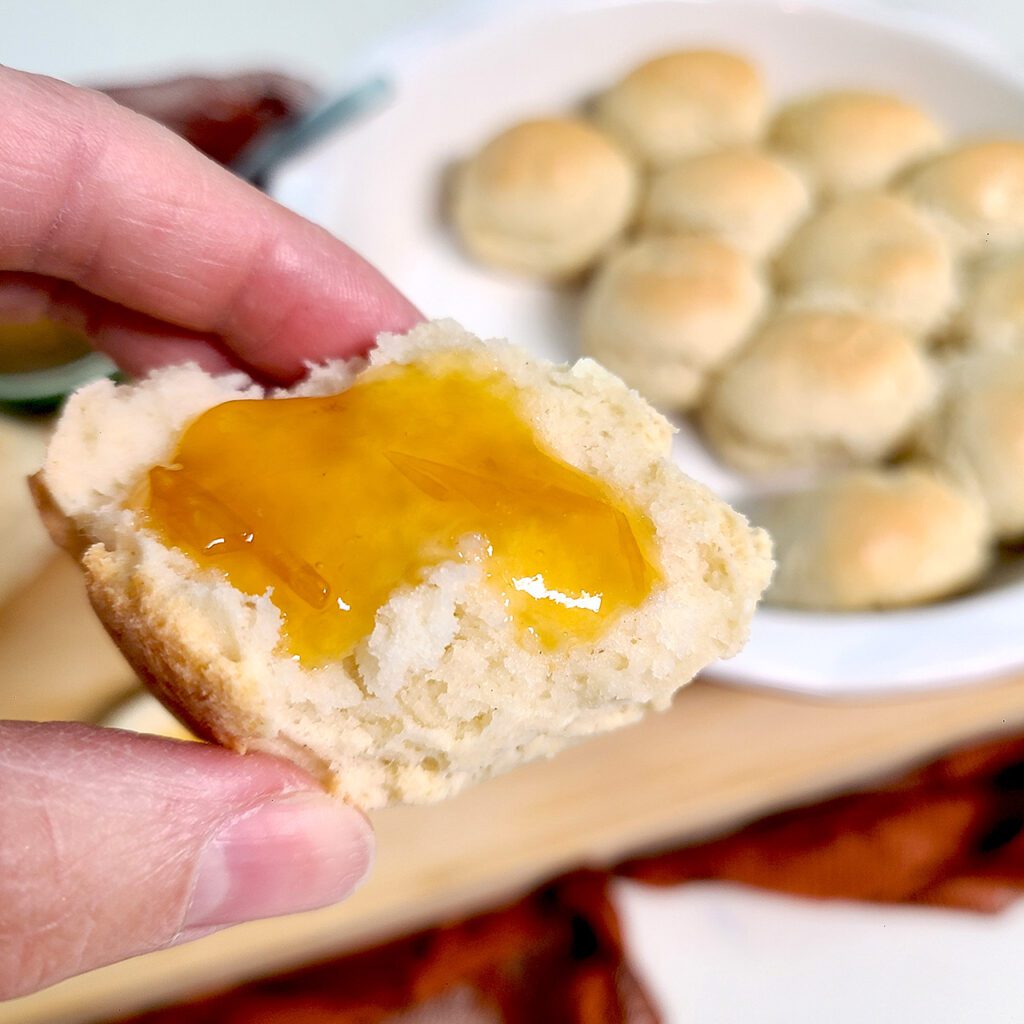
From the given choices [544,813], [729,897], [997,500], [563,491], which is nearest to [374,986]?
[544,813]

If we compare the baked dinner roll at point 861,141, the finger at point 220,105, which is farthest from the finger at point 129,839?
the baked dinner roll at point 861,141

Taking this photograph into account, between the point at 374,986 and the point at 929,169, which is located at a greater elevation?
the point at 929,169

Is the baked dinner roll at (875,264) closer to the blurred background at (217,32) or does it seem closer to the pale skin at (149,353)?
the blurred background at (217,32)

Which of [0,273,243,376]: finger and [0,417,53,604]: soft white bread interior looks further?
[0,417,53,604]: soft white bread interior

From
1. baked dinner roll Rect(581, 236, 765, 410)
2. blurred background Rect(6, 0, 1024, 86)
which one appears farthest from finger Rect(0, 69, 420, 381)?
blurred background Rect(6, 0, 1024, 86)

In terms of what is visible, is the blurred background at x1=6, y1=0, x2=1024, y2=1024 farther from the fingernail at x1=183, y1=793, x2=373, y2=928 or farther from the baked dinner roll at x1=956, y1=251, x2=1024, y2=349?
the baked dinner roll at x1=956, y1=251, x2=1024, y2=349

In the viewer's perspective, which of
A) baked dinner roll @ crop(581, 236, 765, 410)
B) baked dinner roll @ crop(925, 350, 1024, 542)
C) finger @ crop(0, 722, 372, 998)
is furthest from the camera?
baked dinner roll @ crop(581, 236, 765, 410)

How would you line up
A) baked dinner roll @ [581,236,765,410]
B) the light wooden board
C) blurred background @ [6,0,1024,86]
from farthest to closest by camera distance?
1. blurred background @ [6,0,1024,86]
2. baked dinner roll @ [581,236,765,410]
3. the light wooden board

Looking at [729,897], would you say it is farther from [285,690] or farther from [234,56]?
[234,56]
